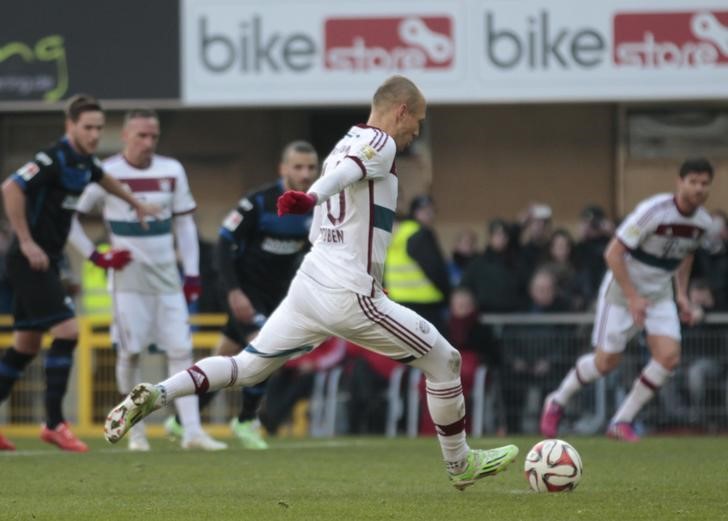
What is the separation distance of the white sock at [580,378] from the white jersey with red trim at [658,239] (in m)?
0.77

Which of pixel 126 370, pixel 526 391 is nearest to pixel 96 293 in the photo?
pixel 526 391

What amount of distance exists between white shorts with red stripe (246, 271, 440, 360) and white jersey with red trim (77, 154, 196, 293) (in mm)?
4520

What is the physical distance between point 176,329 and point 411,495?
488 centimetres

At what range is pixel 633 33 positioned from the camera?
60.6 feet

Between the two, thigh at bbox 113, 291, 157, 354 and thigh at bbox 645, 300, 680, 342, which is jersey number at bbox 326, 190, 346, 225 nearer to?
thigh at bbox 113, 291, 157, 354

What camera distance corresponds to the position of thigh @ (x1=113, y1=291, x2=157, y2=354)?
44.7 feet

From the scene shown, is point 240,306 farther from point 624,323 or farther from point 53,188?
point 624,323

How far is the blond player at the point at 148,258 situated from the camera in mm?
13531

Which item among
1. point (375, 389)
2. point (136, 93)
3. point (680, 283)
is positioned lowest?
point (375, 389)

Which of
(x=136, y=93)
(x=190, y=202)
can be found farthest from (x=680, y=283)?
(x=136, y=93)

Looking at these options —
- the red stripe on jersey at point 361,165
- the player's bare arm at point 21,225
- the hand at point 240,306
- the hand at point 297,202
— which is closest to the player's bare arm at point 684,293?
the hand at point 240,306

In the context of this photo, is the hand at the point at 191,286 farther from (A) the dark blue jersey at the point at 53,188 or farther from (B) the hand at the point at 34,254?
(B) the hand at the point at 34,254

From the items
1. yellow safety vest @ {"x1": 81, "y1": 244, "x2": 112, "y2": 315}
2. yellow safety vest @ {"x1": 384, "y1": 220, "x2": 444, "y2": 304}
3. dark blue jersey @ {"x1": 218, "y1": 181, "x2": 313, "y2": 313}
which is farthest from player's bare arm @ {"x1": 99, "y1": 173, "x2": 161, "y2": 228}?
yellow safety vest @ {"x1": 81, "y1": 244, "x2": 112, "y2": 315}

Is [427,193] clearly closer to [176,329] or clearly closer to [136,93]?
[136,93]
